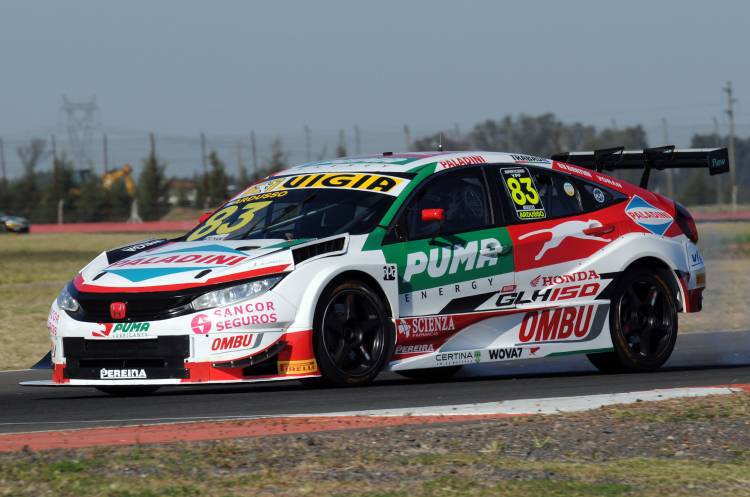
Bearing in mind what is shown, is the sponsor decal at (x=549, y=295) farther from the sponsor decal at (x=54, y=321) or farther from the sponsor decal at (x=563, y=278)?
the sponsor decal at (x=54, y=321)

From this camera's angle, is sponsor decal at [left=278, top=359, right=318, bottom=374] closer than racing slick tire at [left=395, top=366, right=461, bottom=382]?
Yes

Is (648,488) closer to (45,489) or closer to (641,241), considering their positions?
(45,489)

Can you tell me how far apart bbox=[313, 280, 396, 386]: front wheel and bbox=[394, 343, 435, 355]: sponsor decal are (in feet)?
0.40

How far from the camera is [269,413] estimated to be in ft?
24.8

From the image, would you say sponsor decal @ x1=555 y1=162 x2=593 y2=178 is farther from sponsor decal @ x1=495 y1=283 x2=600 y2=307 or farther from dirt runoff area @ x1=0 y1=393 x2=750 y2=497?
dirt runoff area @ x1=0 y1=393 x2=750 y2=497

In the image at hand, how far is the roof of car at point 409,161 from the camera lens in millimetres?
9617

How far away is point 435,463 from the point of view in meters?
5.74

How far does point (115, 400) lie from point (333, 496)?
153 inches

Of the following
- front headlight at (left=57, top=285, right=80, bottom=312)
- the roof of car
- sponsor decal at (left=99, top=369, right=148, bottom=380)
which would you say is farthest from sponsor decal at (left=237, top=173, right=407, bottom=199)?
sponsor decal at (left=99, top=369, right=148, bottom=380)

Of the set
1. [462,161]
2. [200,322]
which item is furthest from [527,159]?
[200,322]

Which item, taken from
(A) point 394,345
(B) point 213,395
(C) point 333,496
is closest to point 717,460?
(C) point 333,496

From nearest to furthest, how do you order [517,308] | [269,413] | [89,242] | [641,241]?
[269,413] → [517,308] → [641,241] → [89,242]

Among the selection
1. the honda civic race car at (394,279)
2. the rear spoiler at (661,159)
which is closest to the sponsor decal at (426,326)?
the honda civic race car at (394,279)

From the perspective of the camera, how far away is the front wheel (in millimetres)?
8438
